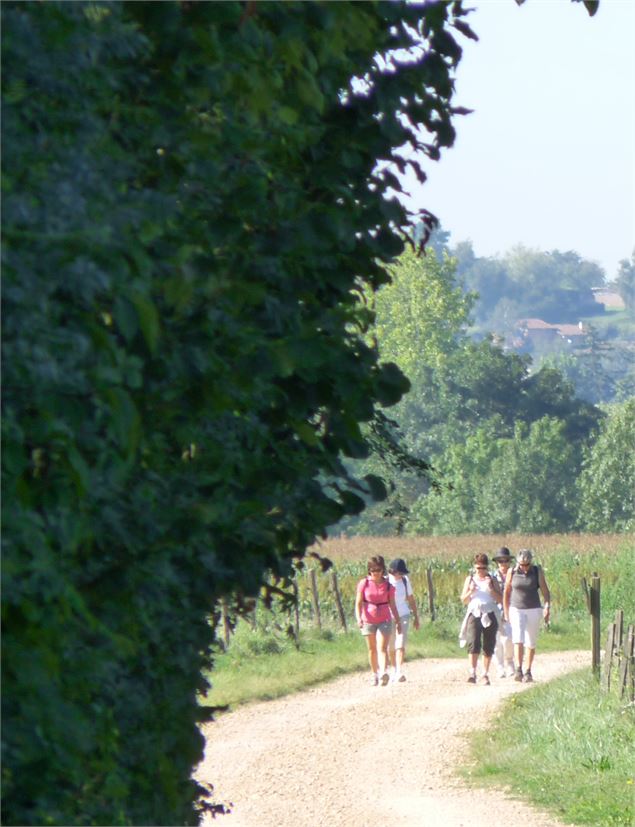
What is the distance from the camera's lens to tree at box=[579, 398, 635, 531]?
6425 cm

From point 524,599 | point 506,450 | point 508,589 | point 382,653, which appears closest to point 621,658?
point 524,599

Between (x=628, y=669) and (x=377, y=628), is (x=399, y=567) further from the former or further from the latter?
(x=628, y=669)

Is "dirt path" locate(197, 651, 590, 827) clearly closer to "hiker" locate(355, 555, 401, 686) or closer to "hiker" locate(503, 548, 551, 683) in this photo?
"hiker" locate(503, 548, 551, 683)

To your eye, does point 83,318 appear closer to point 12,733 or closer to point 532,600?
→ point 12,733

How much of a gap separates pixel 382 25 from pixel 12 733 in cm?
291

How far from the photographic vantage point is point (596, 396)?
166 meters

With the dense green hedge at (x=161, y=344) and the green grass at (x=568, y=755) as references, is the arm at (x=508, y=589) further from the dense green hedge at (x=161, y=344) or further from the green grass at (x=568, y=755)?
the dense green hedge at (x=161, y=344)

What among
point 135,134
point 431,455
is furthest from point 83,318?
point 431,455

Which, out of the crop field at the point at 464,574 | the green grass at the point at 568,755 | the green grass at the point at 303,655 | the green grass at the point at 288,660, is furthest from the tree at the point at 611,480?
the green grass at the point at 568,755

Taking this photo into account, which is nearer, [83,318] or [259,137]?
[83,318]

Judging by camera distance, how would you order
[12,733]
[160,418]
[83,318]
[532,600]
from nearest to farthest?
1. [83,318]
2. [12,733]
3. [160,418]
4. [532,600]

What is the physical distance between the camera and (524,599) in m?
17.5

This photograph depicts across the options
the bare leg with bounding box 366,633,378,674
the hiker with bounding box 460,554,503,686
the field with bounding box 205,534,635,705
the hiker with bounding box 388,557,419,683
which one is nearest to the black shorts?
the hiker with bounding box 460,554,503,686

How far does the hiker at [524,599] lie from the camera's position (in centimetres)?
1747
